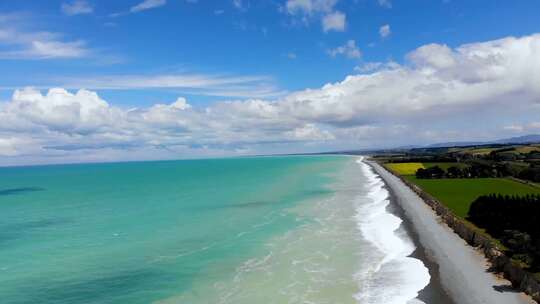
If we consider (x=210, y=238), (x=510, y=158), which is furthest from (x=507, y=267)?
(x=510, y=158)

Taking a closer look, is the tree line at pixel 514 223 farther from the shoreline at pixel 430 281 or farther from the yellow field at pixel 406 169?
the yellow field at pixel 406 169

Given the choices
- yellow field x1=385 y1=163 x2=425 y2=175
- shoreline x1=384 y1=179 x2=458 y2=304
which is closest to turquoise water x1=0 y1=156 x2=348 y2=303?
shoreline x1=384 y1=179 x2=458 y2=304

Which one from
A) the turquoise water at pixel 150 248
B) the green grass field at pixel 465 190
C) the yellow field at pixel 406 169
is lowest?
the turquoise water at pixel 150 248

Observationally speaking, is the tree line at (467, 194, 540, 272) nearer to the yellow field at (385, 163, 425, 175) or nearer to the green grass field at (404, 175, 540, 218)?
the green grass field at (404, 175, 540, 218)

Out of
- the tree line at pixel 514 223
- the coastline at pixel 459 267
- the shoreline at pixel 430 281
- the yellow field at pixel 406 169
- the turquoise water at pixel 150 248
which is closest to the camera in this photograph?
the coastline at pixel 459 267

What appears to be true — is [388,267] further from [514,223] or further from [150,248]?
[150,248]

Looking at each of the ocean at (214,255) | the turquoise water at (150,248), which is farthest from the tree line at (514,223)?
the turquoise water at (150,248)

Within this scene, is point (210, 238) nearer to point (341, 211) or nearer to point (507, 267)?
point (341, 211)
